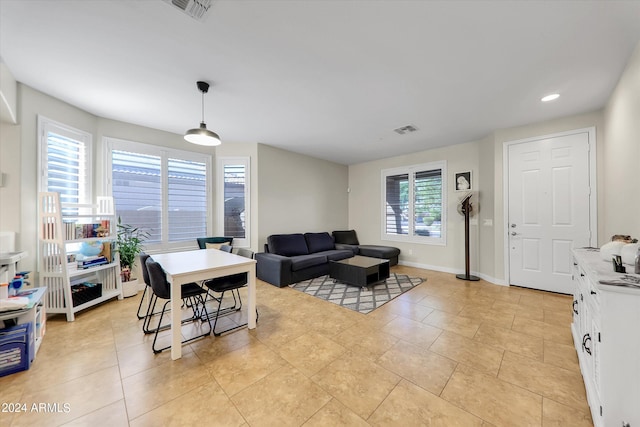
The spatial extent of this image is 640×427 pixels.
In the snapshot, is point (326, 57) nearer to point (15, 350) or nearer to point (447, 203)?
point (15, 350)

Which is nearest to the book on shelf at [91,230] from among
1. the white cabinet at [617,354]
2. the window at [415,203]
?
the white cabinet at [617,354]

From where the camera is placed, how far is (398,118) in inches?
143

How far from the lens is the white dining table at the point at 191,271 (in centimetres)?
210

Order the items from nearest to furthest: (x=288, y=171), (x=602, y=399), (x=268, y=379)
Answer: (x=602, y=399) < (x=268, y=379) < (x=288, y=171)

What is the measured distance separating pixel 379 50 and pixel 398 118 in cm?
167

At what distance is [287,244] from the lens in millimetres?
4914

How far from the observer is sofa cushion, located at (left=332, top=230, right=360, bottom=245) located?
6.35 meters

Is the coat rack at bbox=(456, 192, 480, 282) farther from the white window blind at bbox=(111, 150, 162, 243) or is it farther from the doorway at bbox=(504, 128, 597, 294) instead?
the white window blind at bbox=(111, 150, 162, 243)

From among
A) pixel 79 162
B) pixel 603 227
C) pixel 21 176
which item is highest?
pixel 79 162

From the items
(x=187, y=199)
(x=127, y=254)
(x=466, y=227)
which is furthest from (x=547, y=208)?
(x=127, y=254)

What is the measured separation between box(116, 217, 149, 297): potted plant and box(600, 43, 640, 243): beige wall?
600 centimetres

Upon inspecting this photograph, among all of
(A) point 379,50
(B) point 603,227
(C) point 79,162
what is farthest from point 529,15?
(C) point 79,162

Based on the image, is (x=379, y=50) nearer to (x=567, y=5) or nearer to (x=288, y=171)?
(x=567, y=5)

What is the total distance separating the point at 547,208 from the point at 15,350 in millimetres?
6396
